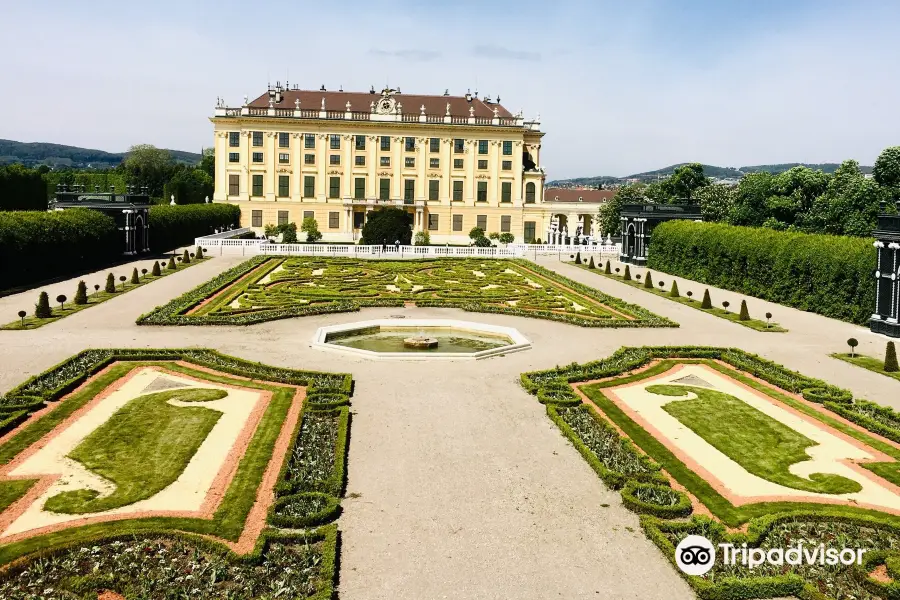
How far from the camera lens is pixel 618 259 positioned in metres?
68.8

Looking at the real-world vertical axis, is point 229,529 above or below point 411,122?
below

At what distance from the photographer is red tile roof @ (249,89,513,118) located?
307 ft

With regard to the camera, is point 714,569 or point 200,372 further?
point 200,372

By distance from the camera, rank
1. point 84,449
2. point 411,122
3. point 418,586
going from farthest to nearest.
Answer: point 411,122
point 84,449
point 418,586

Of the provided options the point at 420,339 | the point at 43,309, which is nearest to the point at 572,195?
the point at 420,339

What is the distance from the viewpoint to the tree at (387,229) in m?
65.5

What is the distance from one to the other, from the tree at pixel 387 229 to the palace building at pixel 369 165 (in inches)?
873

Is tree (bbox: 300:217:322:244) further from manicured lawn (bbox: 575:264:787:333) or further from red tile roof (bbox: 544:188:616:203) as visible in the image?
red tile roof (bbox: 544:188:616:203)

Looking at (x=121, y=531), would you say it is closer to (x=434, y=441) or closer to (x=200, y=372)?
(x=434, y=441)

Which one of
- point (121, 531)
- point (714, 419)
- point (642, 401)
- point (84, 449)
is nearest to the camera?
point (121, 531)

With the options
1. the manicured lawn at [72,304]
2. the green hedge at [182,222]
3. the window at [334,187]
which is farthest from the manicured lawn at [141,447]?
the window at [334,187]

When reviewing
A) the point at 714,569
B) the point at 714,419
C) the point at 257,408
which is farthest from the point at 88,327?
the point at 714,569

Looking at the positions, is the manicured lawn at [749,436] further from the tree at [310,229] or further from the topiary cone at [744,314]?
the tree at [310,229]

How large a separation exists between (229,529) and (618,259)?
59.5 m
